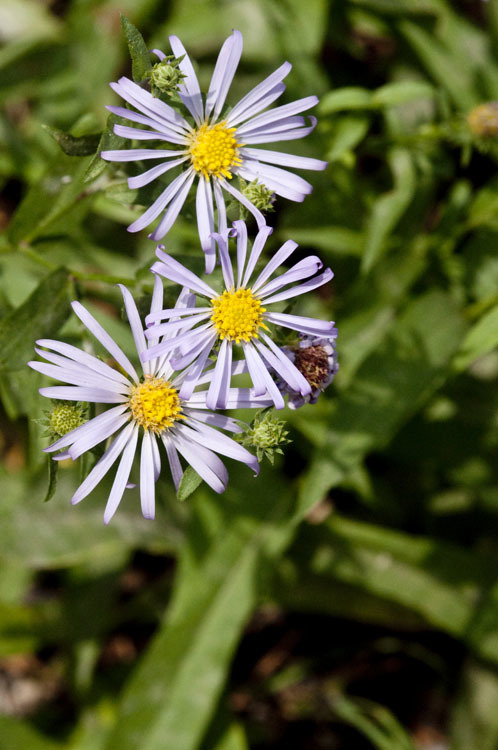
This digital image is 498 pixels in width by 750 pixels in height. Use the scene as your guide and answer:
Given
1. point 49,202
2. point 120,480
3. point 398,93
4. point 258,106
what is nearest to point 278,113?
point 258,106

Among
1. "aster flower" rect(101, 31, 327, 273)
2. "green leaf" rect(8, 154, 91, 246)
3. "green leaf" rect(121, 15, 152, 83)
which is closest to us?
"green leaf" rect(121, 15, 152, 83)

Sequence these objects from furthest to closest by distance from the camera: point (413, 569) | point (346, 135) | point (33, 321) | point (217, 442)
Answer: point (413, 569), point (346, 135), point (33, 321), point (217, 442)

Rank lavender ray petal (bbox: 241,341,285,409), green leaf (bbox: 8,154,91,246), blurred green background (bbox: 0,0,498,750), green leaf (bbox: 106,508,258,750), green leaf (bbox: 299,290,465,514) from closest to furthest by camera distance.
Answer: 1. lavender ray petal (bbox: 241,341,285,409)
2. green leaf (bbox: 8,154,91,246)
3. green leaf (bbox: 299,290,465,514)
4. blurred green background (bbox: 0,0,498,750)
5. green leaf (bbox: 106,508,258,750)

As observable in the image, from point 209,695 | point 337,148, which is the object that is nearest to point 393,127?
point 337,148

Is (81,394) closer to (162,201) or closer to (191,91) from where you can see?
(162,201)

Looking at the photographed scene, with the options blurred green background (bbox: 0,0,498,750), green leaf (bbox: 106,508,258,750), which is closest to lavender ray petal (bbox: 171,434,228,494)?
blurred green background (bbox: 0,0,498,750)

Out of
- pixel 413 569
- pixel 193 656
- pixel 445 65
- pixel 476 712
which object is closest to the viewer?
pixel 193 656

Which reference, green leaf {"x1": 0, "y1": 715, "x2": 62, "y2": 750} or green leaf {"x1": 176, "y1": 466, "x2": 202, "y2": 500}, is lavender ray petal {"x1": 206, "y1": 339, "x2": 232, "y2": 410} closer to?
green leaf {"x1": 176, "y1": 466, "x2": 202, "y2": 500}
